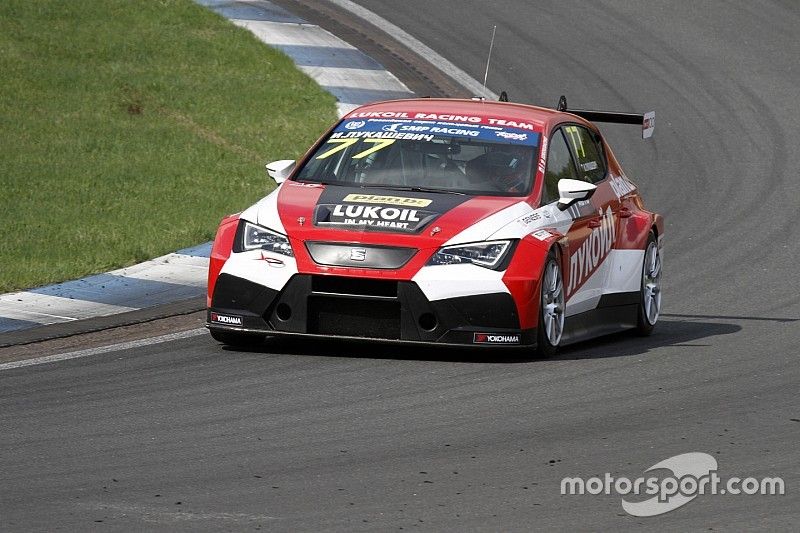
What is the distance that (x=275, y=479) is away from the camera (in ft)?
19.9

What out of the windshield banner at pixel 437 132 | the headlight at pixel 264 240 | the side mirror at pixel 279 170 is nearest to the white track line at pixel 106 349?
the headlight at pixel 264 240

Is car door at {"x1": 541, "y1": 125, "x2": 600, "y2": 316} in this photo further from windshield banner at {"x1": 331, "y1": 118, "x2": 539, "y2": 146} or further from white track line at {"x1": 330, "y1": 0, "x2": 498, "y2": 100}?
white track line at {"x1": 330, "y1": 0, "x2": 498, "y2": 100}

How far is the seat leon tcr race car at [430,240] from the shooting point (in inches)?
340

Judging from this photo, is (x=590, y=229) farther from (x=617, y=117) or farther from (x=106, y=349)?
(x=106, y=349)

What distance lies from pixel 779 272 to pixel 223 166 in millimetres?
5493

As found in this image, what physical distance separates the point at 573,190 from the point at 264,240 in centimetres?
176

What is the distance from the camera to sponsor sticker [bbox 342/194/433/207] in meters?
8.98

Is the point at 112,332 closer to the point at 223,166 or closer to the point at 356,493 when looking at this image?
the point at 356,493

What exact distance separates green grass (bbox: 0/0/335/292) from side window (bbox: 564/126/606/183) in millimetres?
3417

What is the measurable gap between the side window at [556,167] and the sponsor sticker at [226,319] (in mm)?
1840

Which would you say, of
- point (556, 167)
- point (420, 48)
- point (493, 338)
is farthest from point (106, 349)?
point (420, 48)

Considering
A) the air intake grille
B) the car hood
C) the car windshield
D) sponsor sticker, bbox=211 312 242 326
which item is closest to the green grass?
sponsor sticker, bbox=211 312 242 326

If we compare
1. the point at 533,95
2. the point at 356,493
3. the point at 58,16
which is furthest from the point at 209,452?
the point at 58,16

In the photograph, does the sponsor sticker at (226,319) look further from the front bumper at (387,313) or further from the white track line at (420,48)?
the white track line at (420,48)
